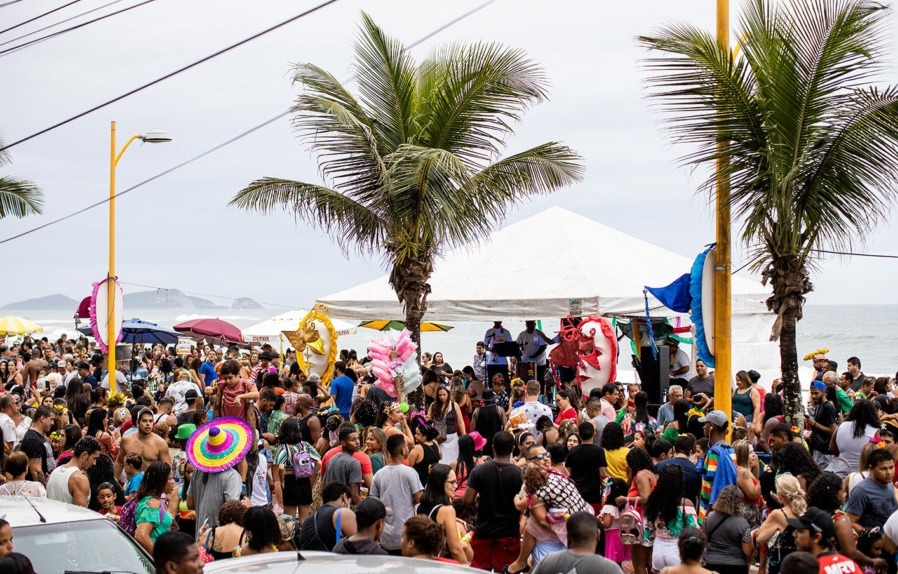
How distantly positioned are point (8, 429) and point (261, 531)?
6.56 metres

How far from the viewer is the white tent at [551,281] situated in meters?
16.3

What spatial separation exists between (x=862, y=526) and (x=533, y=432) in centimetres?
437

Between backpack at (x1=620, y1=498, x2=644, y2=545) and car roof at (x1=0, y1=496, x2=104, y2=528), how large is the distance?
175 inches

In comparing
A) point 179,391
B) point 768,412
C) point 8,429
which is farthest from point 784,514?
point 179,391

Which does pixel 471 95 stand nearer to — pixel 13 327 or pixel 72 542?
pixel 72 542

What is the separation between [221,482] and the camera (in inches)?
363

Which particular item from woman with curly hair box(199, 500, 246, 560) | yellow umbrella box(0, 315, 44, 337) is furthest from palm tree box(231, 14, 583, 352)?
yellow umbrella box(0, 315, 44, 337)

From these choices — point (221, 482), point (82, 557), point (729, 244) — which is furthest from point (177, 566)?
point (729, 244)

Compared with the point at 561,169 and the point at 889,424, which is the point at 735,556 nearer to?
the point at 889,424

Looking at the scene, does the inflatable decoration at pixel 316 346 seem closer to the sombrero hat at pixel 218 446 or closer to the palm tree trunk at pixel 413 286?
the palm tree trunk at pixel 413 286

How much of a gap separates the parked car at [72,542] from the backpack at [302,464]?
145 inches

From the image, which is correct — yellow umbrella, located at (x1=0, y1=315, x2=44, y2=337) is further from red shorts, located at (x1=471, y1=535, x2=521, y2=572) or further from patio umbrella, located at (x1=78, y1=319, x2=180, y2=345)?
red shorts, located at (x1=471, y1=535, x2=521, y2=572)

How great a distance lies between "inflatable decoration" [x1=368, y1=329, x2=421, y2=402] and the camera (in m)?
13.9

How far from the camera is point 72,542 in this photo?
246 inches
